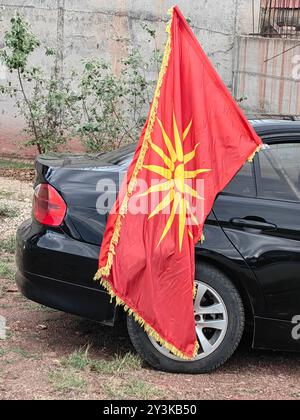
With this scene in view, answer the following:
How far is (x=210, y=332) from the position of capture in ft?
14.4

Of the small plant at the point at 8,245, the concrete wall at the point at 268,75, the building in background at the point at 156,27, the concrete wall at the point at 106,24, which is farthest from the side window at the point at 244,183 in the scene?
the concrete wall at the point at 106,24

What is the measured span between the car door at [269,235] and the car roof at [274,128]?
0.33m

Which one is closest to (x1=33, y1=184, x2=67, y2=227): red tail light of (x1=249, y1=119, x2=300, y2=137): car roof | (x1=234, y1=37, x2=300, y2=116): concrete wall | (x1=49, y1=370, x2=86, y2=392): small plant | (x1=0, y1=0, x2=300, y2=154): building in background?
(x1=49, y1=370, x2=86, y2=392): small plant

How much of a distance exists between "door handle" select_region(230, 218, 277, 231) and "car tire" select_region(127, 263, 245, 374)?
303 millimetres

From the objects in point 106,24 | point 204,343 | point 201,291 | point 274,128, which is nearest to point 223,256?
point 201,291

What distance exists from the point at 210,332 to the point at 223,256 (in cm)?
47

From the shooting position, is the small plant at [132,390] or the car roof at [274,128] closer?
the small plant at [132,390]

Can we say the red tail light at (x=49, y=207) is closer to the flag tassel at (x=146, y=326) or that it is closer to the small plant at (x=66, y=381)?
the flag tassel at (x=146, y=326)

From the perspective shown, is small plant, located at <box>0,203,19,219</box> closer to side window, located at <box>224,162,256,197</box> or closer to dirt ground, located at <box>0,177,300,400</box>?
dirt ground, located at <box>0,177,300,400</box>

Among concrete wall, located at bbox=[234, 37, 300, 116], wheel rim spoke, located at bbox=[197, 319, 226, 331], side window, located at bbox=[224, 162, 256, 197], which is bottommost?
wheel rim spoke, located at bbox=[197, 319, 226, 331]

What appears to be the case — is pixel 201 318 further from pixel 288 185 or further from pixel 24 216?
pixel 24 216

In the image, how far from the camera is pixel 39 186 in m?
4.64

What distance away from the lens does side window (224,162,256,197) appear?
4418 mm

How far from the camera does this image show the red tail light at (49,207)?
178 inches
